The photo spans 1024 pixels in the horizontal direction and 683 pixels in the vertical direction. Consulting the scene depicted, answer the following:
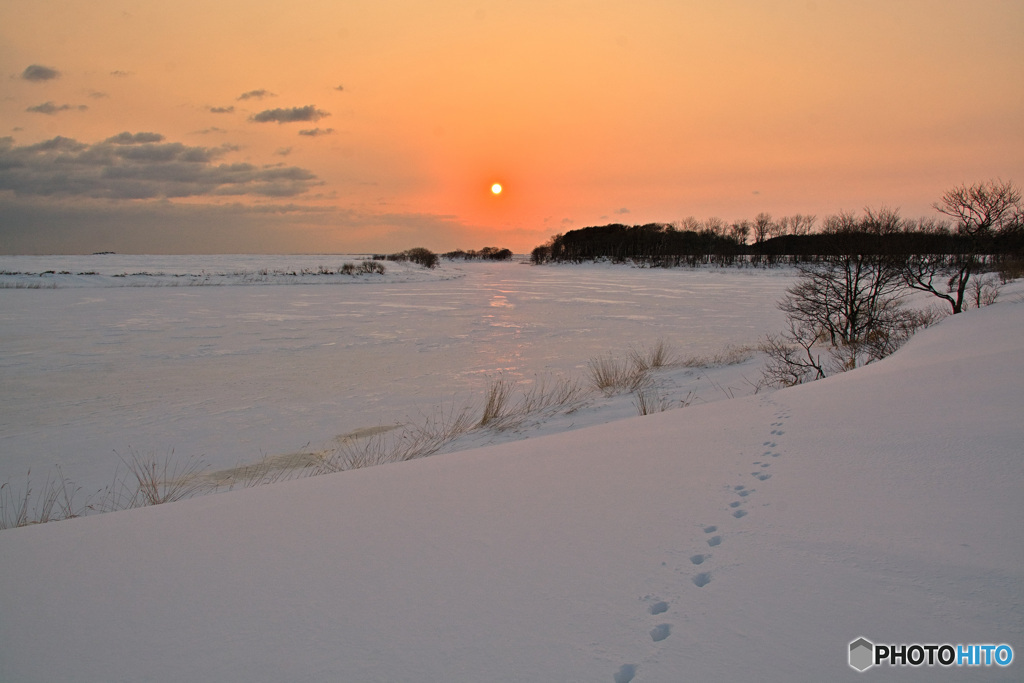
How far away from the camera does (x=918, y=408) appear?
4.25 meters

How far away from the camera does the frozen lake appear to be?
23.6 feet

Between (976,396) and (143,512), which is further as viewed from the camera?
(976,396)

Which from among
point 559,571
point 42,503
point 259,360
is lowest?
point 42,503

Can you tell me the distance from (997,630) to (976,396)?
3477 millimetres

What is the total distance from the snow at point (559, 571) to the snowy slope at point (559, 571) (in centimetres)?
1

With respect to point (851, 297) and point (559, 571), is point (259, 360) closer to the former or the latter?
point (559, 571)

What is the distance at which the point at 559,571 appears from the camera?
2242 mm

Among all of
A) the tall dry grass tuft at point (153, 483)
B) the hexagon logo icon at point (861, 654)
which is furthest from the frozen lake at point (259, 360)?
the hexagon logo icon at point (861, 654)

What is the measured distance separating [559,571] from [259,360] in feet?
37.3

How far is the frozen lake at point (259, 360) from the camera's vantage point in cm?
721

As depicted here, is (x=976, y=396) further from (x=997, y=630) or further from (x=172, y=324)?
(x=172, y=324)

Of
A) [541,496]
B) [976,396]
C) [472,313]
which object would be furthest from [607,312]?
[541,496]

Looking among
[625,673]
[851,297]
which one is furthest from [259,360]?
[851,297]

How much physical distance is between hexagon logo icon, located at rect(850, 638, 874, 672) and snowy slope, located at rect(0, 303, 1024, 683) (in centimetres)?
3
